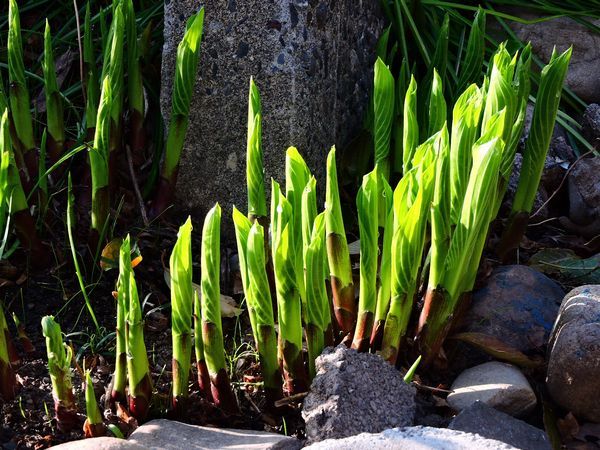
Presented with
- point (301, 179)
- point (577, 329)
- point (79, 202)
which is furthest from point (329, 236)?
point (79, 202)

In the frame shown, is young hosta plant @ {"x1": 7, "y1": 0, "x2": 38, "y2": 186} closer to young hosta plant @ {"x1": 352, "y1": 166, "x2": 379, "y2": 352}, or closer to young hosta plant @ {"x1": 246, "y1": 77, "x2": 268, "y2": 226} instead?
young hosta plant @ {"x1": 246, "y1": 77, "x2": 268, "y2": 226}

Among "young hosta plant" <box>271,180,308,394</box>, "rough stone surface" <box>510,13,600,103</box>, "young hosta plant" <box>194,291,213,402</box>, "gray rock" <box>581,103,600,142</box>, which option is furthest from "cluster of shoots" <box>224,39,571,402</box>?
"rough stone surface" <box>510,13,600,103</box>

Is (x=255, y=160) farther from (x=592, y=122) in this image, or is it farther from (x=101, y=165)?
(x=592, y=122)

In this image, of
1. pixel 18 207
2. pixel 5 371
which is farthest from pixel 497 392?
pixel 18 207

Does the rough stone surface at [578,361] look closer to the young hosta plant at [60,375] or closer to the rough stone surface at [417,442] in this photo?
the rough stone surface at [417,442]

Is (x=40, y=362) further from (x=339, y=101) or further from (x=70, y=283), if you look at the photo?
(x=339, y=101)
